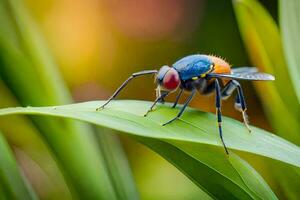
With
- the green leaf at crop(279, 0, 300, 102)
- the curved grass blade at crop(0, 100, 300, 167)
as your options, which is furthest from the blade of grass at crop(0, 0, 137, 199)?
the green leaf at crop(279, 0, 300, 102)

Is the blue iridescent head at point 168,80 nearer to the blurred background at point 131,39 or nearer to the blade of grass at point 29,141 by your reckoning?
the blade of grass at point 29,141

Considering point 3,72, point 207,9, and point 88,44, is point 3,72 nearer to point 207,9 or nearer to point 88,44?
point 88,44

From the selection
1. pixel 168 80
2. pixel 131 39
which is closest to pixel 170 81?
pixel 168 80

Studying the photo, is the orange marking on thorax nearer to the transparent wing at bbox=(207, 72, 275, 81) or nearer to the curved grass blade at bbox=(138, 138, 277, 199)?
the transparent wing at bbox=(207, 72, 275, 81)

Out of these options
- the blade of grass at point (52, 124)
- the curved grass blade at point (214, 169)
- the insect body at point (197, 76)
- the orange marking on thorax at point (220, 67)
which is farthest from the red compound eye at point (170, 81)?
the curved grass blade at point (214, 169)

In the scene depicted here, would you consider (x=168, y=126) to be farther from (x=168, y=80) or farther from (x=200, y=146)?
(x=168, y=80)

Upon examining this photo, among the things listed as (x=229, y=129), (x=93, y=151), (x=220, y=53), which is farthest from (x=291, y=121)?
(x=220, y=53)
